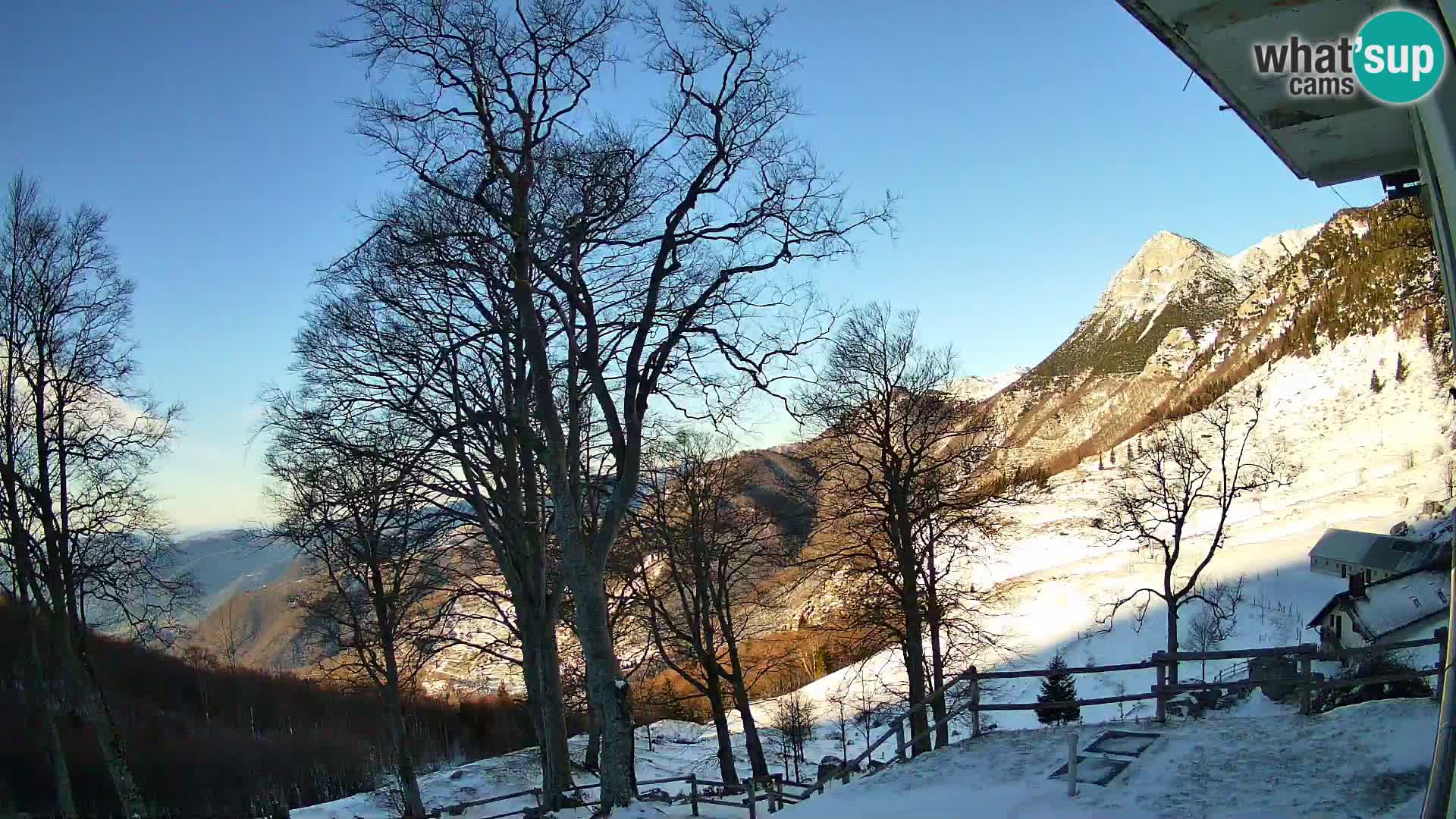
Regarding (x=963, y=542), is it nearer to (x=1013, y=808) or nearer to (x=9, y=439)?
(x=1013, y=808)

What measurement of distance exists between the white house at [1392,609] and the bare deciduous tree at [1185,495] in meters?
3.56

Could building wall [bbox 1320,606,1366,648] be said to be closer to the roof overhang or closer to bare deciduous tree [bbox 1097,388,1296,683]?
bare deciduous tree [bbox 1097,388,1296,683]

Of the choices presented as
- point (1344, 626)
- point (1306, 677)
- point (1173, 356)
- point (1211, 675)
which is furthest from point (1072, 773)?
point (1173, 356)

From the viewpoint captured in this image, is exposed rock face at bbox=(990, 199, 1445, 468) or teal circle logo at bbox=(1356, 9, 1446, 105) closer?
teal circle logo at bbox=(1356, 9, 1446, 105)

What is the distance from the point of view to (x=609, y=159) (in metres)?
10.0

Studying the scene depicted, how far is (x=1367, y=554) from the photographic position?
3334cm

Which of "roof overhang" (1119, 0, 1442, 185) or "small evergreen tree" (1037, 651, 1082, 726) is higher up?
"roof overhang" (1119, 0, 1442, 185)

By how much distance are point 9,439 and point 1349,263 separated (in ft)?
385

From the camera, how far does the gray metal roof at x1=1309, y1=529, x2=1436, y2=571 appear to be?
32031 mm

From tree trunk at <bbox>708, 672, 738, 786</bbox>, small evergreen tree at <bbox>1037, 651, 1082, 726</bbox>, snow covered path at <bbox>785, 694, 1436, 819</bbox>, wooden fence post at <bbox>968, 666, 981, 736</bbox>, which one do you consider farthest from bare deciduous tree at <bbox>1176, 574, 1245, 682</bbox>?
snow covered path at <bbox>785, 694, 1436, 819</bbox>

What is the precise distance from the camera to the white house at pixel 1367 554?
1256 inches

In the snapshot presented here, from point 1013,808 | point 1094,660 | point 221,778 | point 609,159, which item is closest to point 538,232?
point 609,159

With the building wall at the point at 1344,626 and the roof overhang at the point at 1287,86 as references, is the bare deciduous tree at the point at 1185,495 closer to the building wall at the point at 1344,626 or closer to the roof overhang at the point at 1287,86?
the building wall at the point at 1344,626

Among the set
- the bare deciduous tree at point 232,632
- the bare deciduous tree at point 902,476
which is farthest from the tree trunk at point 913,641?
the bare deciduous tree at point 232,632
